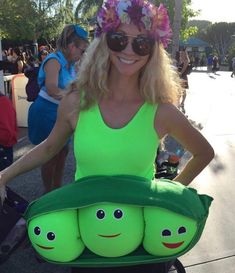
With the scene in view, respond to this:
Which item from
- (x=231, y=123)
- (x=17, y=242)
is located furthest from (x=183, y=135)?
(x=231, y=123)

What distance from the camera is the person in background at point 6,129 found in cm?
274

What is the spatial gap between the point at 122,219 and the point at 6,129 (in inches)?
66.6

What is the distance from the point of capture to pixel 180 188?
1.43 m

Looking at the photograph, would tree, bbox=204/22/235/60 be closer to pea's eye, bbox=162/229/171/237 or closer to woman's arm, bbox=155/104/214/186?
woman's arm, bbox=155/104/214/186

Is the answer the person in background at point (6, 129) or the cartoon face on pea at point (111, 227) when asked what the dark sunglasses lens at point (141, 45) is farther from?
the person in background at point (6, 129)

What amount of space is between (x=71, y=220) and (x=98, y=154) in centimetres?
30

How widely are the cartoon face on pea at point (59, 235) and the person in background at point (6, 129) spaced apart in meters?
1.50

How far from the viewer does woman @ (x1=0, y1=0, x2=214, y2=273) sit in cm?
155

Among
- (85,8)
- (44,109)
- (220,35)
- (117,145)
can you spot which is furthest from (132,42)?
(220,35)

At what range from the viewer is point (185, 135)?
1.70 meters

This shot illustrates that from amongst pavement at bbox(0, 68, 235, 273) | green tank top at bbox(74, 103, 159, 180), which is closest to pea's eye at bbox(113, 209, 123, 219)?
green tank top at bbox(74, 103, 159, 180)

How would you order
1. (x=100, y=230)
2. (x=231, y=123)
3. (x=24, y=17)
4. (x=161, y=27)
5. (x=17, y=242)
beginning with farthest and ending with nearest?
(x=24, y=17) < (x=231, y=123) < (x=17, y=242) < (x=161, y=27) < (x=100, y=230)

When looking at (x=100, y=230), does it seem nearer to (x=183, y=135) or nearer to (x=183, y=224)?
(x=183, y=224)

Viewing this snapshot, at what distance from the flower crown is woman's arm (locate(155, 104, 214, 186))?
12.4 inches
